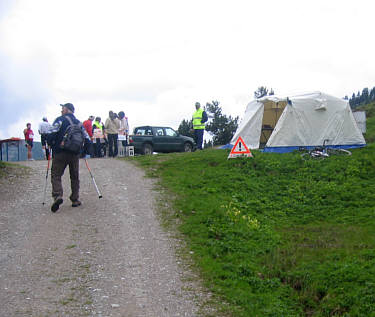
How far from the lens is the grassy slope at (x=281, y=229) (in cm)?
519

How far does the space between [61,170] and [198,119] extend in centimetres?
911

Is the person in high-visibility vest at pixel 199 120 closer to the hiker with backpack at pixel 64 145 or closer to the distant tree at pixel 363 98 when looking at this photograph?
the hiker with backpack at pixel 64 145

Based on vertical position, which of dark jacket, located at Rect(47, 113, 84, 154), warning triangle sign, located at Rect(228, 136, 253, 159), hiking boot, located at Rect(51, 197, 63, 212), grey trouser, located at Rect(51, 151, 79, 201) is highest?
dark jacket, located at Rect(47, 113, 84, 154)

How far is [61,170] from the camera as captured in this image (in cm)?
851

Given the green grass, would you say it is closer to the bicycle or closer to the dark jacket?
the bicycle

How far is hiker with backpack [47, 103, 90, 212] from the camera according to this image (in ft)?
27.3

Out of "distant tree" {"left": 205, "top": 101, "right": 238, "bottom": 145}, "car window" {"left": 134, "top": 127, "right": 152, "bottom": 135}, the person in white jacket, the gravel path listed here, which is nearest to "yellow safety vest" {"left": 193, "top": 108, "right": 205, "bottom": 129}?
the person in white jacket

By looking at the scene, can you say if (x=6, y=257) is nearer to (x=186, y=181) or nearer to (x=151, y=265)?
(x=151, y=265)

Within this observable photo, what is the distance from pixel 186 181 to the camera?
10.9m

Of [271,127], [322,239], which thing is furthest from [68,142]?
[271,127]

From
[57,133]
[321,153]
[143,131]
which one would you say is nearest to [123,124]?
[143,131]

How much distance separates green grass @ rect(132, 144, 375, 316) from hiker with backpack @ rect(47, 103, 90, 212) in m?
2.23

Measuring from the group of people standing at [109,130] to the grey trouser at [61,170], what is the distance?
8.17m

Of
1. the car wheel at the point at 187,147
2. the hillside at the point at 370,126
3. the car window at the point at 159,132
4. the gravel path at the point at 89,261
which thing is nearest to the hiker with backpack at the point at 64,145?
the gravel path at the point at 89,261
